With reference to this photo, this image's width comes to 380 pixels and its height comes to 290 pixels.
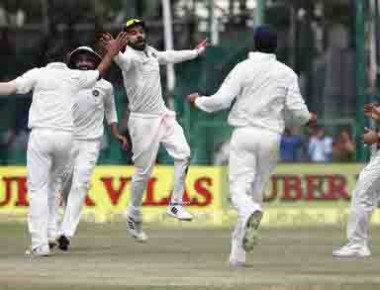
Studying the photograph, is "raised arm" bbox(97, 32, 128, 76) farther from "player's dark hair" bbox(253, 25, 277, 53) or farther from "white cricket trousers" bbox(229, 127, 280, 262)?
"white cricket trousers" bbox(229, 127, 280, 262)

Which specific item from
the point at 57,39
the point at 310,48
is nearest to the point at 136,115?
the point at 310,48

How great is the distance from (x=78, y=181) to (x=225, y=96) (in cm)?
351

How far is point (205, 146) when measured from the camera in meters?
29.0

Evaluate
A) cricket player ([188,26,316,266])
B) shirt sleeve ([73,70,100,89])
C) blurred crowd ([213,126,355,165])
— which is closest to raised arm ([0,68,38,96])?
shirt sleeve ([73,70,100,89])

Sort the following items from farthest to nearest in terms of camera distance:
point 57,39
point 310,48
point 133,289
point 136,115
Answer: point 57,39 < point 310,48 < point 136,115 < point 133,289

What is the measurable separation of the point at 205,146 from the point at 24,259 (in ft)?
42.6

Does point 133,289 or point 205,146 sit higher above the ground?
point 133,289

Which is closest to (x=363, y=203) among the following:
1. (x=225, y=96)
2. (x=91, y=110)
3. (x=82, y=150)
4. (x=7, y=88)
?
(x=225, y=96)

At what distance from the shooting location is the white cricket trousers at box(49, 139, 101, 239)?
17.9 meters

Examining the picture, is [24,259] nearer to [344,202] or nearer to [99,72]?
[99,72]

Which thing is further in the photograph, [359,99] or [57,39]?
[57,39]

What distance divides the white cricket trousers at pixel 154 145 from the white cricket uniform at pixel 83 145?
18.3 inches

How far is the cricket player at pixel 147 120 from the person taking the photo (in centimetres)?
1836

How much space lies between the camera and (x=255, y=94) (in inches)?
599
